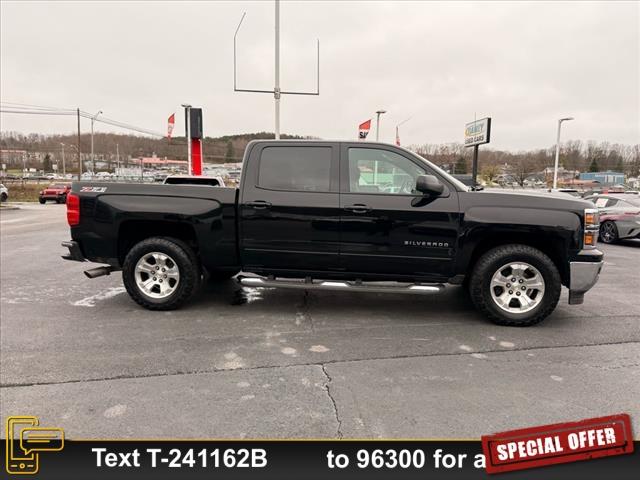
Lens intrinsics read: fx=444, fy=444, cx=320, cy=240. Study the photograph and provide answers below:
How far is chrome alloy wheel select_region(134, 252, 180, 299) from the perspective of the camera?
5.13 metres

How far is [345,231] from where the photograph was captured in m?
4.78

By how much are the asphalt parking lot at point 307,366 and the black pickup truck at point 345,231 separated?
41 centimetres

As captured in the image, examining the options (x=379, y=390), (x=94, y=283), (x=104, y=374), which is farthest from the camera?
(x=94, y=283)

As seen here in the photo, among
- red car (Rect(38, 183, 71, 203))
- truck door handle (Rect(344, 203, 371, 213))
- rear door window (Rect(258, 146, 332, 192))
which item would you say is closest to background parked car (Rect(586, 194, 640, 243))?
truck door handle (Rect(344, 203, 371, 213))

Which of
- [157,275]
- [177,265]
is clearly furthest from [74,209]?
[177,265]

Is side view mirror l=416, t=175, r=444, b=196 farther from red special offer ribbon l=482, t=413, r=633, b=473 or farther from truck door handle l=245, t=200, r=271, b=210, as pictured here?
red special offer ribbon l=482, t=413, r=633, b=473

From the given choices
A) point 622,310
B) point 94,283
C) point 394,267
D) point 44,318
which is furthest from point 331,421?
point 94,283

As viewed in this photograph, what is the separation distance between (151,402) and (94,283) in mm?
4381

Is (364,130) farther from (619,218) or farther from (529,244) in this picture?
(529,244)

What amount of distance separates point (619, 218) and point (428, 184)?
406 inches

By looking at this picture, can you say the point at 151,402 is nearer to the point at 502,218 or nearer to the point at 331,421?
the point at 331,421

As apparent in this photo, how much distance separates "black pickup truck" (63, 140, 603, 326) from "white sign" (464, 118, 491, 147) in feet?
48.3

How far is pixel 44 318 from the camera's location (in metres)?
4.95

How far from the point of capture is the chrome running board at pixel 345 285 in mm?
4742
